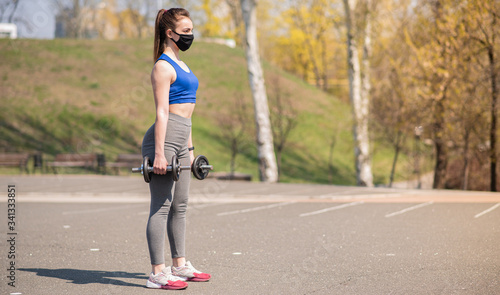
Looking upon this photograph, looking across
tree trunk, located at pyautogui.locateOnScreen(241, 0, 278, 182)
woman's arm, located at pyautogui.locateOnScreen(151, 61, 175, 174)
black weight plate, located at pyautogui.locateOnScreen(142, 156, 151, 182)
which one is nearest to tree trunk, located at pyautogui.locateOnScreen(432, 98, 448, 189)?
tree trunk, located at pyautogui.locateOnScreen(241, 0, 278, 182)

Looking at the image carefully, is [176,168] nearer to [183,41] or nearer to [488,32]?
[183,41]

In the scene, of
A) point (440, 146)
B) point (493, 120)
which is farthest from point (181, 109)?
point (440, 146)

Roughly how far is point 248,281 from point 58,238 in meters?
3.40

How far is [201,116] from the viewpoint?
32.8 meters

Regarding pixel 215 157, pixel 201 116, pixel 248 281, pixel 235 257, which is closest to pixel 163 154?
pixel 248 281

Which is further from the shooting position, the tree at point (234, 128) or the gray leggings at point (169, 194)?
the tree at point (234, 128)

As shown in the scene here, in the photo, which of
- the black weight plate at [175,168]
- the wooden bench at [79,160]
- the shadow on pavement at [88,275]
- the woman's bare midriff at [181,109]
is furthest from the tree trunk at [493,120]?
the wooden bench at [79,160]

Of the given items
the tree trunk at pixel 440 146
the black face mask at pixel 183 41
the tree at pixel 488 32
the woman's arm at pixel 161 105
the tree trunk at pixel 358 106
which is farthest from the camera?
the tree trunk at pixel 358 106

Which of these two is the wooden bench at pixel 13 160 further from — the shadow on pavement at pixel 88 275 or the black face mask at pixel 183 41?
the black face mask at pixel 183 41

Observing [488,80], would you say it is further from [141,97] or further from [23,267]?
[141,97]

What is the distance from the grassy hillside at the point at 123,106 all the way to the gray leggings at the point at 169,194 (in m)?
21.8

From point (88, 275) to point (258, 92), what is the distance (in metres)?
14.2

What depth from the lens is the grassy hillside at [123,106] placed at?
1110 inches

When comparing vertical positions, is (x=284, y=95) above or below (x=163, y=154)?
above
